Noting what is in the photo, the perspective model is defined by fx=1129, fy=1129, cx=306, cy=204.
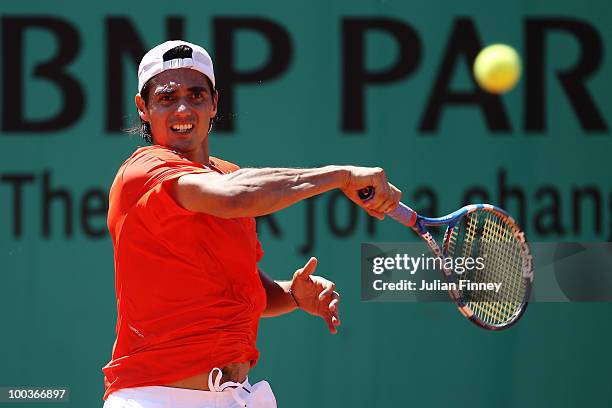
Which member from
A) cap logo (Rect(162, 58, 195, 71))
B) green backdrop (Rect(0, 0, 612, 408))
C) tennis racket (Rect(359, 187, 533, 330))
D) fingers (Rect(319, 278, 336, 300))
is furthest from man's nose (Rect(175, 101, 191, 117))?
green backdrop (Rect(0, 0, 612, 408))

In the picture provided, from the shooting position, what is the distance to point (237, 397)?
9.55ft

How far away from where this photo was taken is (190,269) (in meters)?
2.89

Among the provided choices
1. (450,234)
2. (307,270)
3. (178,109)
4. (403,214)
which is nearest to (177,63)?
(178,109)

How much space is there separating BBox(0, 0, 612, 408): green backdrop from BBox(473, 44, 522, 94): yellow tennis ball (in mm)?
49

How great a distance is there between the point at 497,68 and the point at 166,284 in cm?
273

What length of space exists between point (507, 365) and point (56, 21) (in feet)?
8.38

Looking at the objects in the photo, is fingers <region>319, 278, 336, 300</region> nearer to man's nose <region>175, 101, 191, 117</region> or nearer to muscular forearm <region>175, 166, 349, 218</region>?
muscular forearm <region>175, 166, 349, 218</region>

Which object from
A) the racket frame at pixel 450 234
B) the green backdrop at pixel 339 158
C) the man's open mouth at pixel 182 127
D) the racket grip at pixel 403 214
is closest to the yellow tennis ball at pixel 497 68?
the green backdrop at pixel 339 158

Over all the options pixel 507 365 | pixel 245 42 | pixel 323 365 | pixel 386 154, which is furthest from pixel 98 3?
pixel 507 365

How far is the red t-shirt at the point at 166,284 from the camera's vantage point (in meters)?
2.86

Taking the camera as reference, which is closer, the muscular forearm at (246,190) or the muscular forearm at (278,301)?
the muscular forearm at (246,190)

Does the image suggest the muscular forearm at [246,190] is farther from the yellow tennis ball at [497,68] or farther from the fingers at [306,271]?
the yellow tennis ball at [497,68]

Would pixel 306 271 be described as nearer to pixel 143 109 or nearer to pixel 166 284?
pixel 166 284

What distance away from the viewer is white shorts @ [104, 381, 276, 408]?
2.84 m
